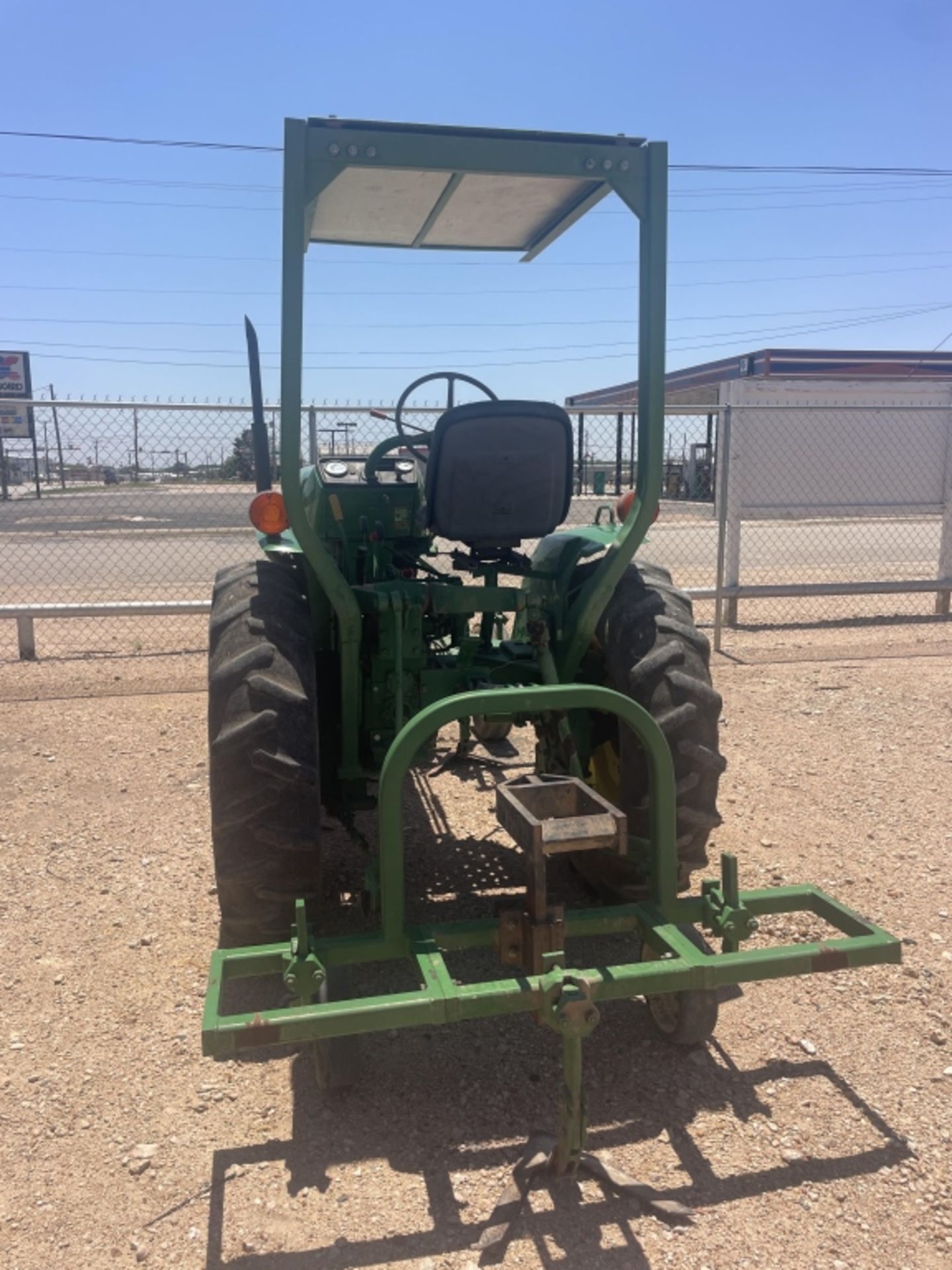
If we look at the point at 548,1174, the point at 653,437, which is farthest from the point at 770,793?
the point at 548,1174

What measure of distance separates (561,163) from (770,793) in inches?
132

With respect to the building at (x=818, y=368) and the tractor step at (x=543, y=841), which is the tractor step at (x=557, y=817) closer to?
the tractor step at (x=543, y=841)

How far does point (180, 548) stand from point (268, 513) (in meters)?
13.2

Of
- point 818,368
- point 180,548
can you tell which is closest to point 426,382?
point 180,548

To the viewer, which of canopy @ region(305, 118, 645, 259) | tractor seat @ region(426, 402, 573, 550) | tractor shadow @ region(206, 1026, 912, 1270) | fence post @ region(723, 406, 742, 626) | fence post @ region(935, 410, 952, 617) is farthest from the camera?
fence post @ region(935, 410, 952, 617)

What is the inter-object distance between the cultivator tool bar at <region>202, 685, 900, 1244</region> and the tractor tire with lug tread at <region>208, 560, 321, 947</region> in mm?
307

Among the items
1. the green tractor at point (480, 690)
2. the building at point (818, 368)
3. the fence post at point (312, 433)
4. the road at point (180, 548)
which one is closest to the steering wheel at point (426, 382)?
the green tractor at point (480, 690)

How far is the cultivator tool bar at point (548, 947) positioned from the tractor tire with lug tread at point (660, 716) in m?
0.25

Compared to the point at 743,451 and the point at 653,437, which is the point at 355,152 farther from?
the point at 743,451

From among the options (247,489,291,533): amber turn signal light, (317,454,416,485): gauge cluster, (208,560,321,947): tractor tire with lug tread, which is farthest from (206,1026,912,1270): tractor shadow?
(317,454,416,485): gauge cluster

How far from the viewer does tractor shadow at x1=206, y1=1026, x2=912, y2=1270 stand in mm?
2217

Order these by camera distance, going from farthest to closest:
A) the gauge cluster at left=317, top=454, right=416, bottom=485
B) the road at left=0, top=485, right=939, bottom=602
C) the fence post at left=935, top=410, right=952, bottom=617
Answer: the road at left=0, top=485, right=939, bottom=602
the fence post at left=935, top=410, right=952, bottom=617
the gauge cluster at left=317, top=454, right=416, bottom=485

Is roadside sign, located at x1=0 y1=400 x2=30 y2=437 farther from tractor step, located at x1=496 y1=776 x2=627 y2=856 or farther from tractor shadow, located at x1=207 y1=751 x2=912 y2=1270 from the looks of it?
tractor step, located at x1=496 y1=776 x2=627 y2=856

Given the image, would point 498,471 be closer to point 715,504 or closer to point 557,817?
point 557,817
